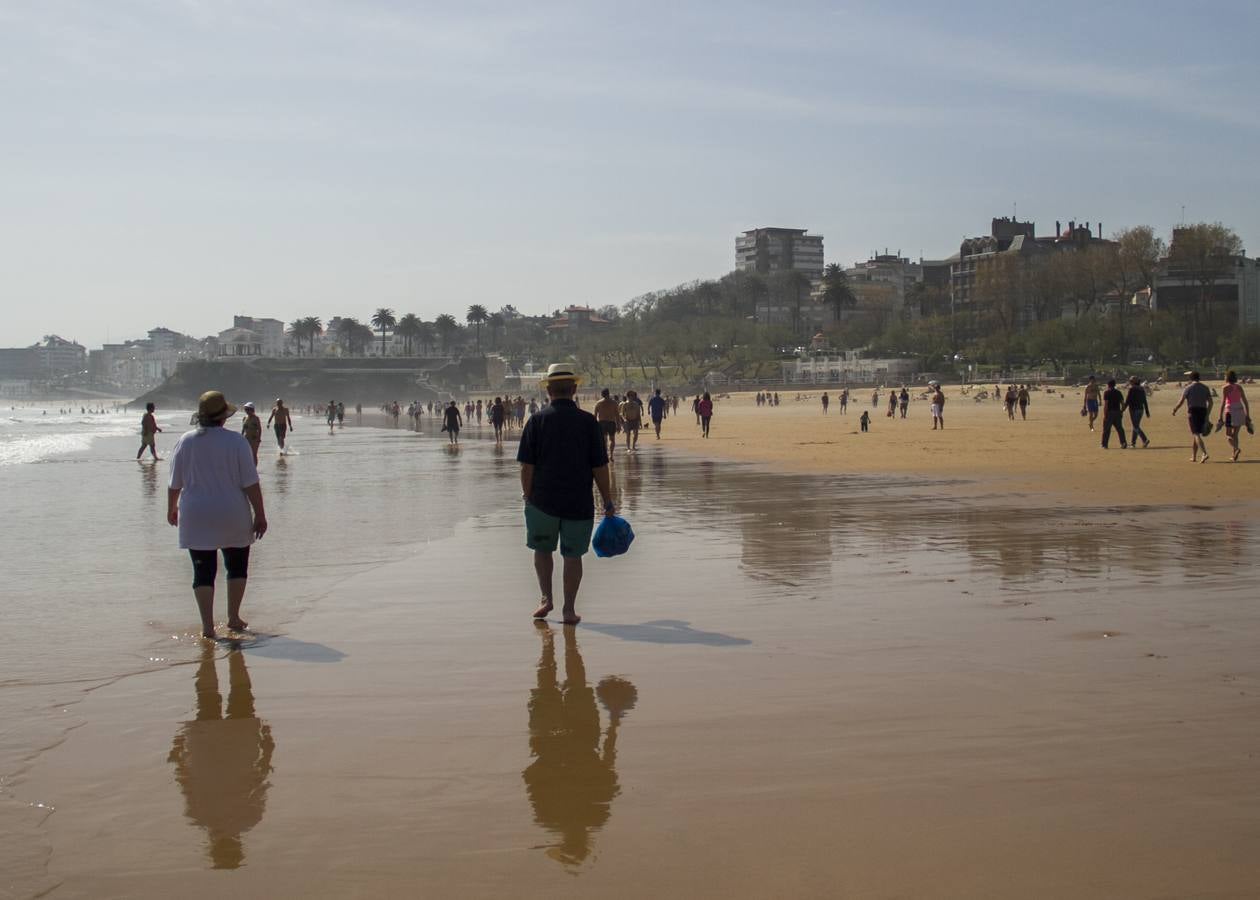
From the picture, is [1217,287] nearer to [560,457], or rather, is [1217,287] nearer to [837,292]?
[837,292]

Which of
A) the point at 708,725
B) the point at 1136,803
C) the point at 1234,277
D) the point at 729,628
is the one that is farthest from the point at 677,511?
the point at 1234,277

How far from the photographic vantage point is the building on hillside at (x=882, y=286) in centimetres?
16075

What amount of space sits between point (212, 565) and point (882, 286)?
181764mm

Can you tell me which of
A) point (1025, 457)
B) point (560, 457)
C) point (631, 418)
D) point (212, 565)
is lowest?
point (1025, 457)

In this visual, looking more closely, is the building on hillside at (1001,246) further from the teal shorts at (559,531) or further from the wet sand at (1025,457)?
the teal shorts at (559,531)

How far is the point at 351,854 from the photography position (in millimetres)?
3111

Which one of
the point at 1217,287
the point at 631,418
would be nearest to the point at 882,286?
the point at 1217,287

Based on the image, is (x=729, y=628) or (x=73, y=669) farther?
(x=729, y=628)

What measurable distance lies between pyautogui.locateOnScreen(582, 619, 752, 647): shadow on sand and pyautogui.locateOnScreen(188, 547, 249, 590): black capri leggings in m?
1.87

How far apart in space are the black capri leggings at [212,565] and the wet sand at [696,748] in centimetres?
36

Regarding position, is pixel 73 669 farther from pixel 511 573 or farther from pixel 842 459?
pixel 842 459

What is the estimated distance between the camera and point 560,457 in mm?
6387

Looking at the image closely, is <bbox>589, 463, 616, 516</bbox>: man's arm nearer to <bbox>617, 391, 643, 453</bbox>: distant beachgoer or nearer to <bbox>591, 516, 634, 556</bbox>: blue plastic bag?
<bbox>591, 516, 634, 556</bbox>: blue plastic bag

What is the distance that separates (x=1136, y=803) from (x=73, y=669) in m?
4.46
